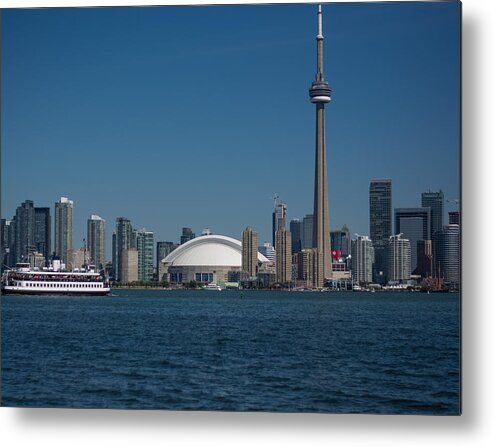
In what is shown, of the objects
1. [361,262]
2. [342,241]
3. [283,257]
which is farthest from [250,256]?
[342,241]

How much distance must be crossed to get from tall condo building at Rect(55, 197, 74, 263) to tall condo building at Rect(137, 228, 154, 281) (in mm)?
1141

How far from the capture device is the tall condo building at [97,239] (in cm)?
1301

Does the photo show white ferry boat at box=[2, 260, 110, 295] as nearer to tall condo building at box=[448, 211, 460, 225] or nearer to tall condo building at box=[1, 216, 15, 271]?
tall condo building at box=[1, 216, 15, 271]

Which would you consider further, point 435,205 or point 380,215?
point 380,215

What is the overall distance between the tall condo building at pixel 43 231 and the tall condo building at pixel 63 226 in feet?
0.42

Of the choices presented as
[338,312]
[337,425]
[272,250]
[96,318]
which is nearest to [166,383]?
[337,425]

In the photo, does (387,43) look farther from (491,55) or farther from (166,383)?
(166,383)

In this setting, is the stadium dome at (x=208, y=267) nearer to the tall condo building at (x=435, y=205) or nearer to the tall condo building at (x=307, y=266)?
the tall condo building at (x=307, y=266)

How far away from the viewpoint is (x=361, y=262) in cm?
2022

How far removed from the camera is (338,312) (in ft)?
62.4

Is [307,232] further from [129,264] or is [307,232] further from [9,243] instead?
[9,243]

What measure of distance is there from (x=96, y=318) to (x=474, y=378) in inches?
436

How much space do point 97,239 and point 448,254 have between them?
9.78 meters

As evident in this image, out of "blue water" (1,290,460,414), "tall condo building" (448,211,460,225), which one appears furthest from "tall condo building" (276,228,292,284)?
"tall condo building" (448,211,460,225)
